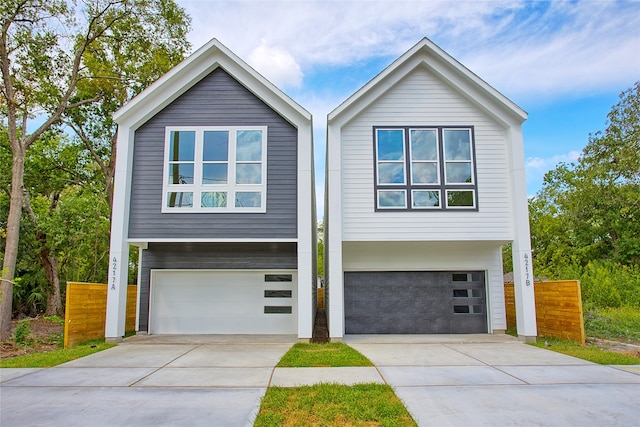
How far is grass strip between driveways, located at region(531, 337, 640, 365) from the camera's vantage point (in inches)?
297

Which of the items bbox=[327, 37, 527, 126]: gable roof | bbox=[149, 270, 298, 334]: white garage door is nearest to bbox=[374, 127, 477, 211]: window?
bbox=[327, 37, 527, 126]: gable roof

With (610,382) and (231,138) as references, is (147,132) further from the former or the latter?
(610,382)

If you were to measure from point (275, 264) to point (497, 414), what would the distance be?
26.4 ft

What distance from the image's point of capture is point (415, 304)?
38.8 ft

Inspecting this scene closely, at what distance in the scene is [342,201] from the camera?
35.1 ft

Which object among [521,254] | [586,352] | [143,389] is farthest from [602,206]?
[143,389]

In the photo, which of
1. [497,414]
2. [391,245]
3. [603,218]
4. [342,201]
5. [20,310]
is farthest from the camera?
[603,218]

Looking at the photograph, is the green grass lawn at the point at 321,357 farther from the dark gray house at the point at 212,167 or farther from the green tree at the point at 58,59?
the green tree at the point at 58,59

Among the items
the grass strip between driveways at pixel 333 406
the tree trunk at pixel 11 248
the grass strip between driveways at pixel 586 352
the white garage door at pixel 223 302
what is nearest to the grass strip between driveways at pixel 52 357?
the white garage door at pixel 223 302

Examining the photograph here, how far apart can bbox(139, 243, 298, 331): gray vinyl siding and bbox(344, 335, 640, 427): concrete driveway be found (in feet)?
12.8

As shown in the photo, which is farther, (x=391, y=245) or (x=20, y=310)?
(x=20, y=310)

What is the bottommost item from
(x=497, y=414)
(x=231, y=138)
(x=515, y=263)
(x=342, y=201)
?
(x=497, y=414)

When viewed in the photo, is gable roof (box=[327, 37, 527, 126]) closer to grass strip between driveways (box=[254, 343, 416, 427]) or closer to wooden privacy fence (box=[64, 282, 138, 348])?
grass strip between driveways (box=[254, 343, 416, 427])

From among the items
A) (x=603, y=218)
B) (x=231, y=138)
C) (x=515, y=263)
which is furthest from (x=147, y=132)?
(x=603, y=218)
